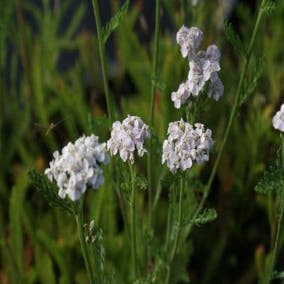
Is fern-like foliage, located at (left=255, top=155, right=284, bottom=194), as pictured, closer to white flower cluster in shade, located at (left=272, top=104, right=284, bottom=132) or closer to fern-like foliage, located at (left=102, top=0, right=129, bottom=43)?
white flower cluster in shade, located at (left=272, top=104, right=284, bottom=132)

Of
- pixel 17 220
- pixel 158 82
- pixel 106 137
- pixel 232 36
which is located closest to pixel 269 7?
pixel 232 36

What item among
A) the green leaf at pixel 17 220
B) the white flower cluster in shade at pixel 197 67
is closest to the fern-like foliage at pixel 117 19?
the white flower cluster in shade at pixel 197 67

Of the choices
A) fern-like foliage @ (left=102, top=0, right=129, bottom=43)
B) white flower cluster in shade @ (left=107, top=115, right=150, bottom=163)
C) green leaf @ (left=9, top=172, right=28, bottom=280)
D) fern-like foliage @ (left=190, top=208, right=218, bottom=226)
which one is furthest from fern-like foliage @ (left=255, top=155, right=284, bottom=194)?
green leaf @ (left=9, top=172, right=28, bottom=280)

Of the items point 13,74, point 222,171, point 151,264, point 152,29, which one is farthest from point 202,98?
point 152,29

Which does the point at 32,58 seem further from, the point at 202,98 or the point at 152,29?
the point at 202,98

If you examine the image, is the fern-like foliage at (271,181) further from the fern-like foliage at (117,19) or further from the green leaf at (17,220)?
the green leaf at (17,220)

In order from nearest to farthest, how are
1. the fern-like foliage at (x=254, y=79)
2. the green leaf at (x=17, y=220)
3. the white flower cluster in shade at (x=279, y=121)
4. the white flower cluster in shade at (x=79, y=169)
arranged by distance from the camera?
the white flower cluster in shade at (x=79, y=169)
the white flower cluster in shade at (x=279, y=121)
the fern-like foliage at (x=254, y=79)
the green leaf at (x=17, y=220)

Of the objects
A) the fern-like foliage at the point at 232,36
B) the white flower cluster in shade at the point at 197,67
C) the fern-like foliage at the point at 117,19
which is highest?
the fern-like foliage at the point at 117,19
